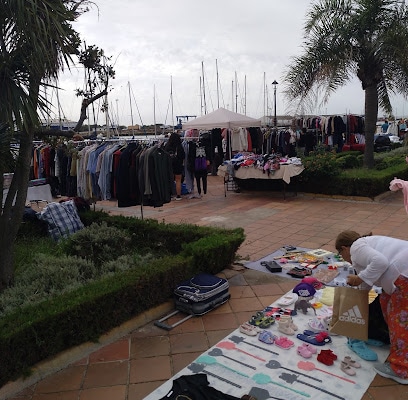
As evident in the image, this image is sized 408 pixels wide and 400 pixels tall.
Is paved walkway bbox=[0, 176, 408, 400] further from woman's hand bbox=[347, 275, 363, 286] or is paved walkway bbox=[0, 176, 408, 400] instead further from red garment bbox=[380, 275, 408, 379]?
woman's hand bbox=[347, 275, 363, 286]

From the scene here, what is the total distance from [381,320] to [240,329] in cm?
106

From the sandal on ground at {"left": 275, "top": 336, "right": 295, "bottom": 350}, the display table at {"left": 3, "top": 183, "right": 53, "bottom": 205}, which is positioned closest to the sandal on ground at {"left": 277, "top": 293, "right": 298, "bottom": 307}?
the sandal on ground at {"left": 275, "top": 336, "right": 295, "bottom": 350}

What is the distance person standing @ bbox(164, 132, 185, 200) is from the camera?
28.8 ft

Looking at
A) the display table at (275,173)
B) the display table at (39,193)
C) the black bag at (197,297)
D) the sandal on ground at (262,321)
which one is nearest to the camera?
the sandal on ground at (262,321)

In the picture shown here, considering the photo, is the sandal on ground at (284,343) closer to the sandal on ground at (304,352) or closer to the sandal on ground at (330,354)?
the sandal on ground at (304,352)

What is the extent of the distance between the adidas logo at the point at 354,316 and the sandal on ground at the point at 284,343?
447mm

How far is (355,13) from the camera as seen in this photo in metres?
9.45

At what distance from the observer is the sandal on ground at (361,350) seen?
274cm

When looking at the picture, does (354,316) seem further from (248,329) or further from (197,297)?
(197,297)

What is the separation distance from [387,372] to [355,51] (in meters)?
8.64

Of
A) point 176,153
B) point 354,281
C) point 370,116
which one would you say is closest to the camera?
point 354,281

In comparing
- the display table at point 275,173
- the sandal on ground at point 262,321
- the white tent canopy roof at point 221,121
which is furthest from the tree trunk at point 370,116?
the sandal on ground at point 262,321

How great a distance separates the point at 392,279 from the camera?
2535mm

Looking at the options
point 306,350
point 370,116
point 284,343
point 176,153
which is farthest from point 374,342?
point 370,116
